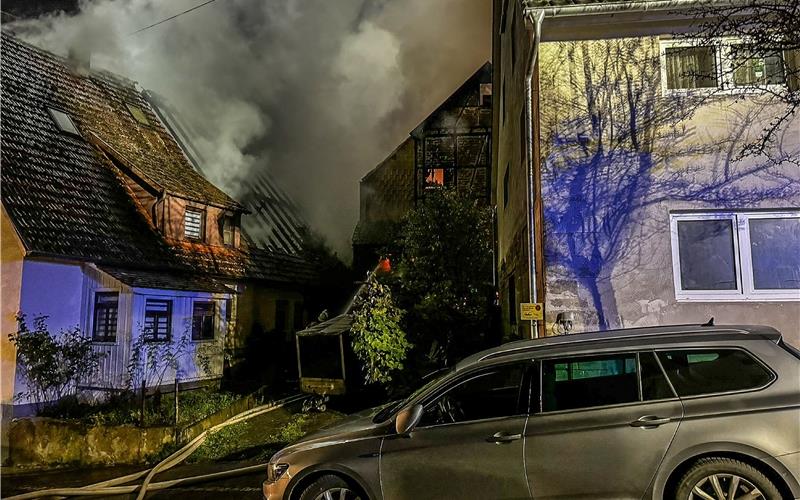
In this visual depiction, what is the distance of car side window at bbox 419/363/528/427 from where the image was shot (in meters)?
3.96

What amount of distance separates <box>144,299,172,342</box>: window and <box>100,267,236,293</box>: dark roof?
1.46 feet

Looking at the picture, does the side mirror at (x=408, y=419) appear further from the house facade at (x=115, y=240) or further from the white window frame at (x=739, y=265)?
the house facade at (x=115, y=240)

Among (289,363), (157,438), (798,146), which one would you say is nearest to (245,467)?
(157,438)

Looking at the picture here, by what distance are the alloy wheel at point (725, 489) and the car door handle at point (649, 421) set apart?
0.43 metres

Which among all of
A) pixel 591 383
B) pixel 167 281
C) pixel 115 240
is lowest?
pixel 591 383

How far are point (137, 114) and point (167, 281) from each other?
7.50m

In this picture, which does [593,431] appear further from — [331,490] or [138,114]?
[138,114]

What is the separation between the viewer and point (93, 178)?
1342 centimetres

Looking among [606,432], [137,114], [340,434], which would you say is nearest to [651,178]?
[606,432]

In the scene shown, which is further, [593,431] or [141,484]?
[141,484]

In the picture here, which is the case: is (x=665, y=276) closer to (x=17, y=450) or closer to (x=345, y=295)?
(x=17, y=450)

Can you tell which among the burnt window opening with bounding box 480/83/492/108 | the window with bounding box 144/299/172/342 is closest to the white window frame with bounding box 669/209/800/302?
the window with bounding box 144/299/172/342

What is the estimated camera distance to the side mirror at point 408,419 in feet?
13.0

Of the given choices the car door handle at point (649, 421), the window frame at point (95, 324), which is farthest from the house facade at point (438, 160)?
the car door handle at point (649, 421)
